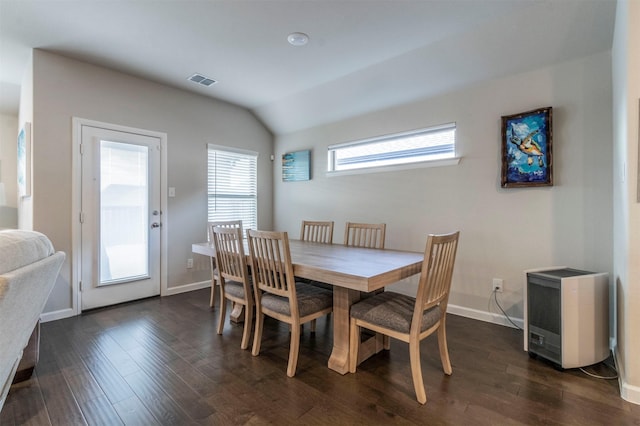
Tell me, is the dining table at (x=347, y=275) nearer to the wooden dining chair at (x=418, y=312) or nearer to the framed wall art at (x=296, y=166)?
the wooden dining chair at (x=418, y=312)

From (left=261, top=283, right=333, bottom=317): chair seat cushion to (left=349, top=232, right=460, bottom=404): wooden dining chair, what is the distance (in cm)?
25

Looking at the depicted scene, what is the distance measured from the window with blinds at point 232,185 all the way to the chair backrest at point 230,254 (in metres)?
1.86

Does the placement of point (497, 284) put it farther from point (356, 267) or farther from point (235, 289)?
point (235, 289)

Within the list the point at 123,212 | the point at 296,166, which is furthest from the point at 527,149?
the point at 123,212

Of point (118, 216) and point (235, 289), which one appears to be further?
point (118, 216)

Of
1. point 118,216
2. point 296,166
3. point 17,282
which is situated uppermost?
point 296,166

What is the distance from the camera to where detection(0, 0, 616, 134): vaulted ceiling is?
222 centimetres

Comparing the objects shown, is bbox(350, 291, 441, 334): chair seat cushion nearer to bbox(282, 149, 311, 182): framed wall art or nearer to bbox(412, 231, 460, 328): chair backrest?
bbox(412, 231, 460, 328): chair backrest

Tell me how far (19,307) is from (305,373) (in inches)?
59.8

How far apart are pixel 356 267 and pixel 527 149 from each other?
196 centimetres

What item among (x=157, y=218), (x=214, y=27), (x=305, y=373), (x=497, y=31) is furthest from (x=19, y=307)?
(x=497, y=31)

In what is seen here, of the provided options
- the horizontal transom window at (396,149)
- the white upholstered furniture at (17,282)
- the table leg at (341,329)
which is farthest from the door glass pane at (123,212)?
the table leg at (341,329)

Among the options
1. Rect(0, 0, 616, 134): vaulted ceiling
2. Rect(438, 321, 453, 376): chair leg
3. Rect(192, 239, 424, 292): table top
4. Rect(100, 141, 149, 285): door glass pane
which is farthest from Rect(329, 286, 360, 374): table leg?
Rect(100, 141, 149, 285): door glass pane

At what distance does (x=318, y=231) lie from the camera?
11.2ft
